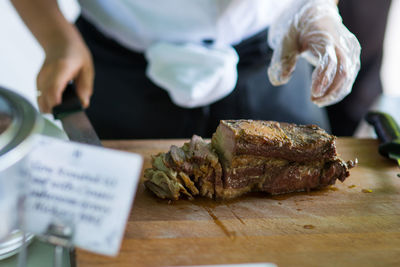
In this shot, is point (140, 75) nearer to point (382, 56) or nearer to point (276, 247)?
point (276, 247)

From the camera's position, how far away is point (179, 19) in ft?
7.17

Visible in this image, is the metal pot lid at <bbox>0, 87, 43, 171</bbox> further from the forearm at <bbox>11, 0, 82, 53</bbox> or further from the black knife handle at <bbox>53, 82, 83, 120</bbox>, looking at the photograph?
the forearm at <bbox>11, 0, 82, 53</bbox>

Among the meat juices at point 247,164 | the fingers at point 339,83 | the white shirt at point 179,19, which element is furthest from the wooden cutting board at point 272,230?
the white shirt at point 179,19

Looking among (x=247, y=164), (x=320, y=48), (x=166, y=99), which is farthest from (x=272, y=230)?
(x=166, y=99)

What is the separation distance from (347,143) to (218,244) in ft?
3.62

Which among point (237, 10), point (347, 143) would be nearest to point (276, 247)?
point (347, 143)

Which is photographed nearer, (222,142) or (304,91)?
(222,142)

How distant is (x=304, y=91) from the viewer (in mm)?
2500

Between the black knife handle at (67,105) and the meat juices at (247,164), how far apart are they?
51 cm

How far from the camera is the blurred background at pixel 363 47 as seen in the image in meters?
3.56

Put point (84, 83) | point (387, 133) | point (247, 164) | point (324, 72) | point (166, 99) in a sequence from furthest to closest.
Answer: point (166, 99), point (84, 83), point (387, 133), point (324, 72), point (247, 164)

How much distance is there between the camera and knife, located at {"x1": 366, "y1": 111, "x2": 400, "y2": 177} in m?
1.87

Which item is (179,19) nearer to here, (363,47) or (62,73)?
(62,73)

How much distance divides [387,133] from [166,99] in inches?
47.2
